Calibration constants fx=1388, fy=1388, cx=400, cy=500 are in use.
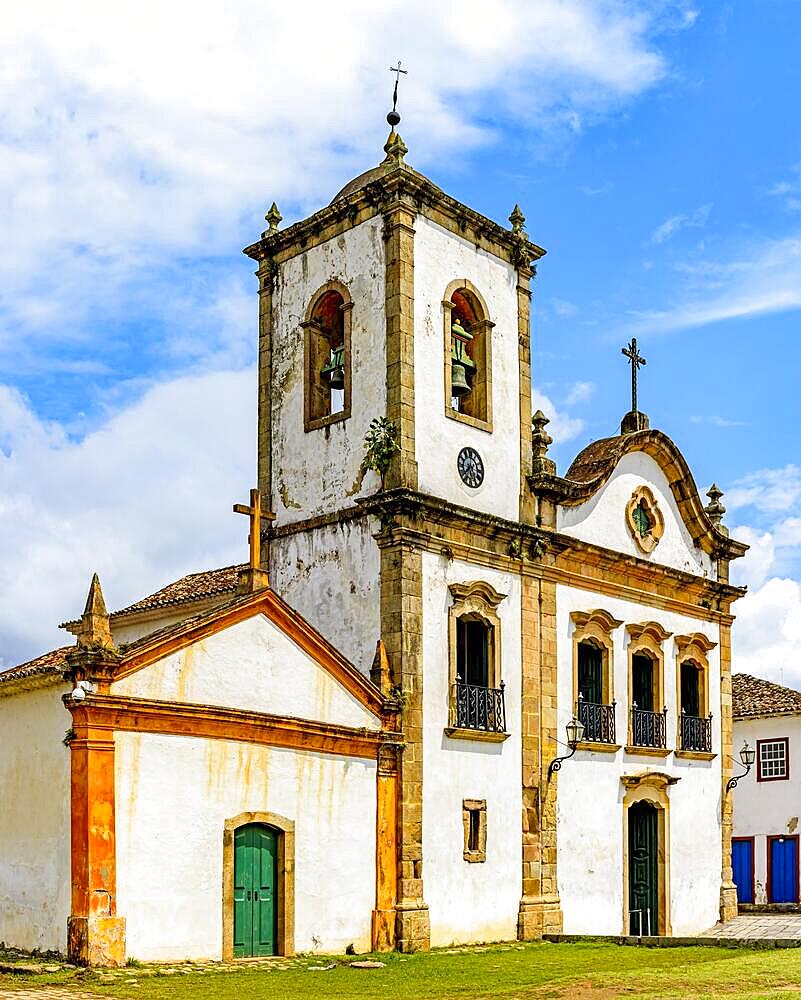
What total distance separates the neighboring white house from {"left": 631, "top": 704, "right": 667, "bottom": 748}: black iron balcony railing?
1063 cm

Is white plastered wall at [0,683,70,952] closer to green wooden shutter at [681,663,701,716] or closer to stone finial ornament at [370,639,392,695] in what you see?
stone finial ornament at [370,639,392,695]

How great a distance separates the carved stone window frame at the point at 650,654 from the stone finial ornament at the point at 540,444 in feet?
11.3

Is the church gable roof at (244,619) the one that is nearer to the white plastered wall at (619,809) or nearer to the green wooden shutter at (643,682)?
the white plastered wall at (619,809)

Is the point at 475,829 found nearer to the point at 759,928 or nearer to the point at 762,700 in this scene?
the point at 759,928

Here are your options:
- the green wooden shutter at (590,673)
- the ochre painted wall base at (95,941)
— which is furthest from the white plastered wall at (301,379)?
the ochre painted wall base at (95,941)

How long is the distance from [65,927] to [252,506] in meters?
6.45

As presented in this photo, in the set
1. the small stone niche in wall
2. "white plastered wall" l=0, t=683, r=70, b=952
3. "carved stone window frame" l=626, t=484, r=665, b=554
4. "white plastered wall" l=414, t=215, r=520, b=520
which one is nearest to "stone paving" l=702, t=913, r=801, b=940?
the small stone niche in wall

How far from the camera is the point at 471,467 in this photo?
22172mm

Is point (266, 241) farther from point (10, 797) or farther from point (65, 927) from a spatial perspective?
point (65, 927)

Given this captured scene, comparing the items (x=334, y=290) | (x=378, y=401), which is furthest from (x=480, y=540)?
(x=334, y=290)

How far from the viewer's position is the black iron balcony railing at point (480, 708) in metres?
21.0

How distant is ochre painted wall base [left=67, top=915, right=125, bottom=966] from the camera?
15562 millimetres

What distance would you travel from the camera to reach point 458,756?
2083 centimetres

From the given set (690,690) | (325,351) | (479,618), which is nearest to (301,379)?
(325,351)
